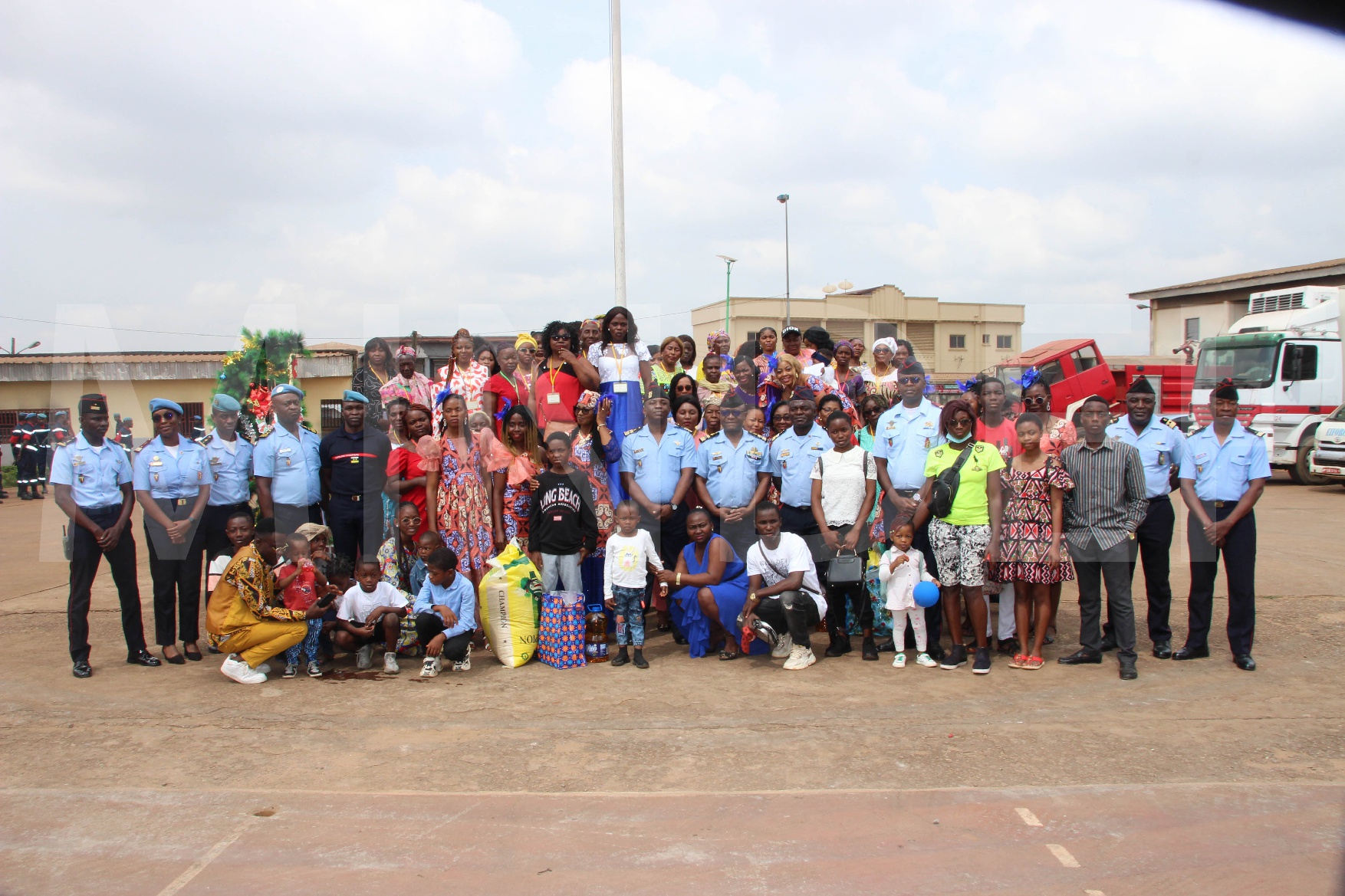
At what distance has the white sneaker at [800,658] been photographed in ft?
21.1

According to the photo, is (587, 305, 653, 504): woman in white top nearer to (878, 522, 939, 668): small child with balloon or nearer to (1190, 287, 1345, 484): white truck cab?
(878, 522, 939, 668): small child with balloon

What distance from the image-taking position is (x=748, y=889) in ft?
10.9

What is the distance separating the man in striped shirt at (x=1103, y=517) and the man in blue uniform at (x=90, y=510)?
7073 millimetres

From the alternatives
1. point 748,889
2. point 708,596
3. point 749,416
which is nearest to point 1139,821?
point 748,889

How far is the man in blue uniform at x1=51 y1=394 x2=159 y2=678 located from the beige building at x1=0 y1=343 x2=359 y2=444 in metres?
0.79

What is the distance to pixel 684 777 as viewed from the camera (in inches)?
178

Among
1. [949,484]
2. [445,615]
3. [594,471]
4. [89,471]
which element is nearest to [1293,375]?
[949,484]

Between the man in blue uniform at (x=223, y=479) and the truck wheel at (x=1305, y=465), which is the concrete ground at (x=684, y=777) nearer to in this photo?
the man in blue uniform at (x=223, y=479)

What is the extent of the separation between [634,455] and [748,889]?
13.1 feet

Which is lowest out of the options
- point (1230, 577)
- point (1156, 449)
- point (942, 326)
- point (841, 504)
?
point (1230, 577)

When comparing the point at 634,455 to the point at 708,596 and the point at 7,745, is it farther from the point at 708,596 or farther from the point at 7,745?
the point at 7,745

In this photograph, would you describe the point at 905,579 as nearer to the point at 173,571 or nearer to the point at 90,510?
the point at 173,571

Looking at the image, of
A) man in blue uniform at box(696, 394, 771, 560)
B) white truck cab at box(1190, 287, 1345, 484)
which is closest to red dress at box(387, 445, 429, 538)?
man in blue uniform at box(696, 394, 771, 560)

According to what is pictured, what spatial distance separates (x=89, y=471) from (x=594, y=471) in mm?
3730
